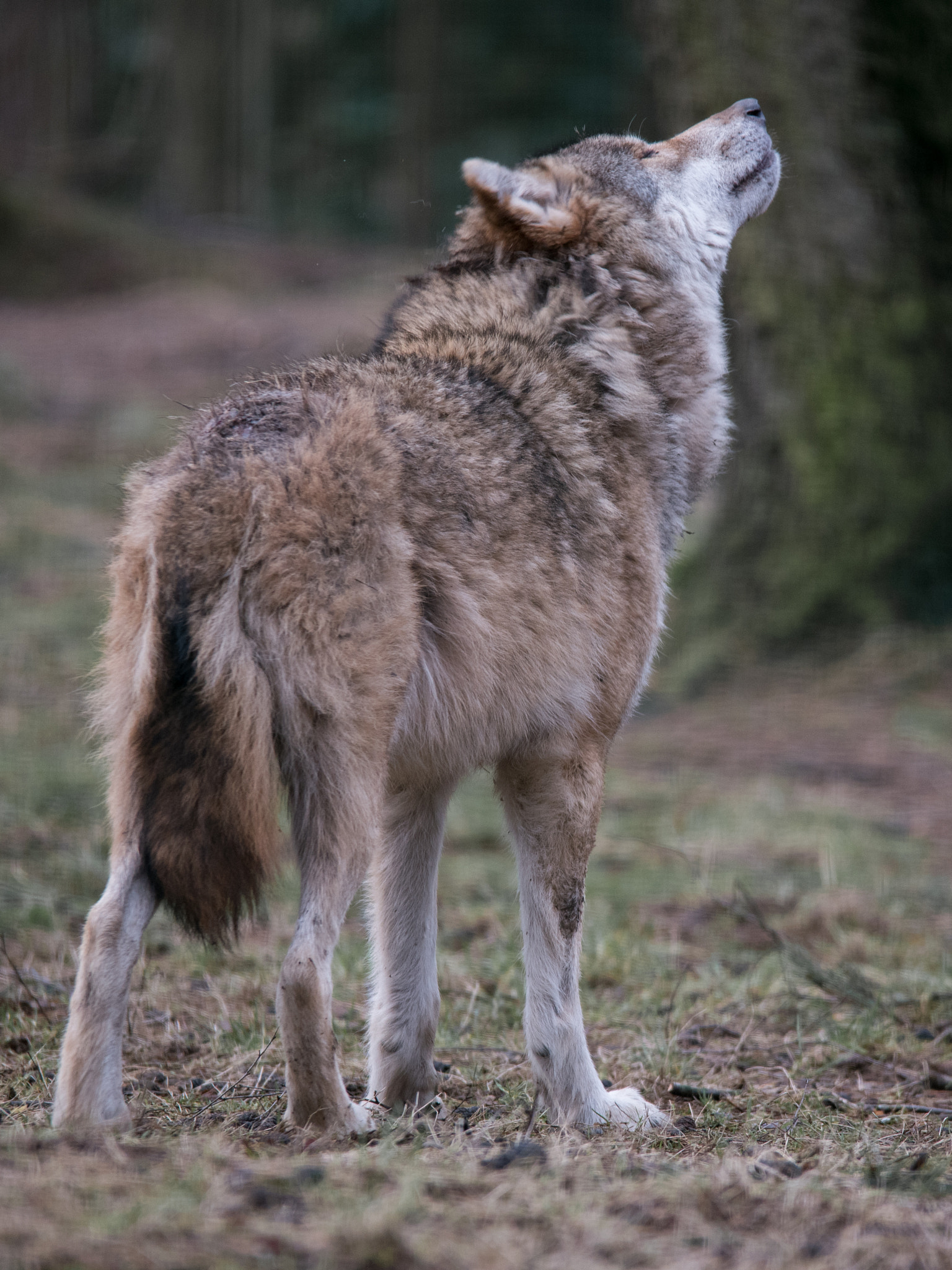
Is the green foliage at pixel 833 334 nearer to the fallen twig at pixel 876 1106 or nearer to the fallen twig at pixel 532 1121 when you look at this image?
the fallen twig at pixel 876 1106

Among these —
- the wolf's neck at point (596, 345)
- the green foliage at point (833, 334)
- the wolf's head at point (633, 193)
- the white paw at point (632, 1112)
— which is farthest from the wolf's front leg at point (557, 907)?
the green foliage at point (833, 334)

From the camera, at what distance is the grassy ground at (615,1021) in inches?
91.2

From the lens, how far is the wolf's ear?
3982 mm

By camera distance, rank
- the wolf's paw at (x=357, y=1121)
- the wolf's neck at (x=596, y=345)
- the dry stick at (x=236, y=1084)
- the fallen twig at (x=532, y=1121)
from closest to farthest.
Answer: the wolf's paw at (x=357, y=1121), the fallen twig at (x=532, y=1121), the dry stick at (x=236, y=1084), the wolf's neck at (x=596, y=345)

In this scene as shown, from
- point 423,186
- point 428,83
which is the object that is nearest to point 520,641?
point 423,186

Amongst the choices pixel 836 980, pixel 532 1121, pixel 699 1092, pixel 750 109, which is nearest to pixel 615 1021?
pixel 699 1092

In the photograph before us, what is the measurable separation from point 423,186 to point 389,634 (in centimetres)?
2686

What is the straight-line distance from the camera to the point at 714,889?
5906 millimetres

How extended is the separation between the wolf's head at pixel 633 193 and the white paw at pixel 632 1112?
2514 millimetres

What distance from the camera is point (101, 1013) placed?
9.65 ft

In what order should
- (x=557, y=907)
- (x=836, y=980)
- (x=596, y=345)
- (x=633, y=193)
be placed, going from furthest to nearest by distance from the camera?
(x=836, y=980) → (x=633, y=193) → (x=596, y=345) → (x=557, y=907)

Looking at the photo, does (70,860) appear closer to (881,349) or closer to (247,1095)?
(247,1095)

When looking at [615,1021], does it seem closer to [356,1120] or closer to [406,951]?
[406,951]

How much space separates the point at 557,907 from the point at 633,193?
2.28m
